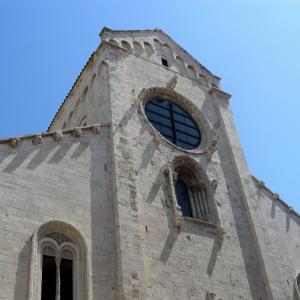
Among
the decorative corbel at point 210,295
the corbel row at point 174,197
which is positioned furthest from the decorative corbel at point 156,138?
the decorative corbel at point 210,295

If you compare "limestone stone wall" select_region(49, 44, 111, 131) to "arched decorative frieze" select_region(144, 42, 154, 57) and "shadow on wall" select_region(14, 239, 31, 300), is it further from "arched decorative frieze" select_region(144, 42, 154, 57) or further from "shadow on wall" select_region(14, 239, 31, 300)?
"shadow on wall" select_region(14, 239, 31, 300)

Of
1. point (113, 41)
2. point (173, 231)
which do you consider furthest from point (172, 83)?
point (173, 231)

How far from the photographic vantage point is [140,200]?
51.0ft

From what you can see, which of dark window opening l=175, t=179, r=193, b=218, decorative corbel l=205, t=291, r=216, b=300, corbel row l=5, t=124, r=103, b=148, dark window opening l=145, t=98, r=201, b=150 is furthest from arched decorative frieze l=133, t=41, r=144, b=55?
decorative corbel l=205, t=291, r=216, b=300

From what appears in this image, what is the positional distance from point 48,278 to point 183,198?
6649mm

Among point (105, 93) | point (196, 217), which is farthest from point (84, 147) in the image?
point (196, 217)

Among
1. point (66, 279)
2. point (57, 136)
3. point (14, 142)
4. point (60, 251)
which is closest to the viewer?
point (66, 279)

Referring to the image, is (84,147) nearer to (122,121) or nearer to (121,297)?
(122,121)

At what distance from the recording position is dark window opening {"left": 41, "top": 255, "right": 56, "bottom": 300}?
1226cm

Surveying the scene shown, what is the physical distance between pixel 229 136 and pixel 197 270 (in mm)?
7686

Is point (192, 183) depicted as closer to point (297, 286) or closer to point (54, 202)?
point (297, 286)

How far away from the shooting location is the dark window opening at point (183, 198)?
17.3 m

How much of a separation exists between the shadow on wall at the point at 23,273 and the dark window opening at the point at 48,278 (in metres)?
0.61

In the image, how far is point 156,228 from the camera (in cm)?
1523
